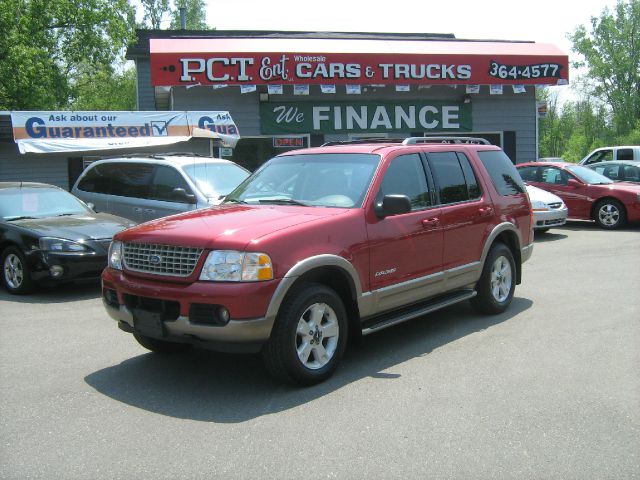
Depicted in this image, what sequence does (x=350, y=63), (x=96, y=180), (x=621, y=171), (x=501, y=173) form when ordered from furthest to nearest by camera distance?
(x=350, y=63) → (x=621, y=171) → (x=96, y=180) → (x=501, y=173)

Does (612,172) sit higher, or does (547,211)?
(612,172)

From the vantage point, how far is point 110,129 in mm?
14055

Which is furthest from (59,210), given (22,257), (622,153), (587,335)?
(622,153)

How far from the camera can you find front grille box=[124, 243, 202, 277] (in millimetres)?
4613

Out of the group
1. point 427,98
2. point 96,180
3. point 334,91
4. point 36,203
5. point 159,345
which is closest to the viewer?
point 159,345

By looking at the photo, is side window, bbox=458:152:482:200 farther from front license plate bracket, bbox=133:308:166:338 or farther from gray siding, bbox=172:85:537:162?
gray siding, bbox=172:85:537:162

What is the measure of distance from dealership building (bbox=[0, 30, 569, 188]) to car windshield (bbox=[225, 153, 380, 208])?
998 cm

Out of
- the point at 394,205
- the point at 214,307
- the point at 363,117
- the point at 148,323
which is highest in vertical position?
the point at 363,117

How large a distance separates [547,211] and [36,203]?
9.46m

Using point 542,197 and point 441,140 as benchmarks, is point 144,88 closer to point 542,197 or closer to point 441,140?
point 542,197

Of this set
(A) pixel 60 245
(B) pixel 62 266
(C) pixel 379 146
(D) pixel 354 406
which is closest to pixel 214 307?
(D) pixel 354 406

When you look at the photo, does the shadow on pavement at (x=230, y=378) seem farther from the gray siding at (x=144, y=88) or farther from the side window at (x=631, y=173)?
the gray siding at (x=144, y=88)

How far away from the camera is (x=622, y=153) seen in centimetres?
1983

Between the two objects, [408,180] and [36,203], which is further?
[36,203]
